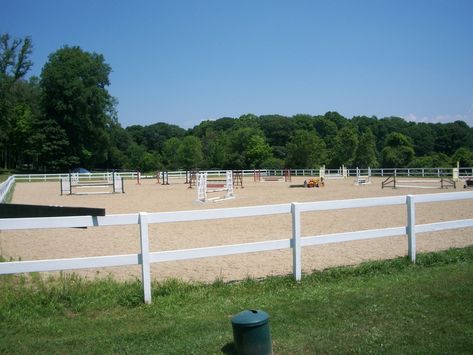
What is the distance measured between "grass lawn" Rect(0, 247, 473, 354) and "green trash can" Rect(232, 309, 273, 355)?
0.28 m

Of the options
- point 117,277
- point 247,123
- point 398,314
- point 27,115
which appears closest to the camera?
point 398,314

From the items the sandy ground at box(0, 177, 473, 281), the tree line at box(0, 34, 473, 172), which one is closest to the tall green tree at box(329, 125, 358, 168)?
the tree line at box(0, 34, 473, 172)

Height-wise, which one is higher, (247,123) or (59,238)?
(247,123)

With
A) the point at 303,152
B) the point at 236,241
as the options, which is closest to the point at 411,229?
the point at 236,241

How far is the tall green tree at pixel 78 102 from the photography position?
6956 cm

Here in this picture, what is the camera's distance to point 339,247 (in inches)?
391

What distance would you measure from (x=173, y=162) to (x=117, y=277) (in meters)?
96.1

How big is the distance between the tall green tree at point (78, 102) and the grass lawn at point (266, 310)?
221 feet

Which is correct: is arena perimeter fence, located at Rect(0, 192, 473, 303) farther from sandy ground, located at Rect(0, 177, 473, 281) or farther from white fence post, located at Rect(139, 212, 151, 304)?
sandy ground, located at Rect(0, 177, 473, 281)

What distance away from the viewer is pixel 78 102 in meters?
69.2

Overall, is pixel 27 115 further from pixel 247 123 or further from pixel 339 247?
pixel 339 247

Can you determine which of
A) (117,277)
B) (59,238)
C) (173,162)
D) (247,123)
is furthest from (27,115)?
(117,277)

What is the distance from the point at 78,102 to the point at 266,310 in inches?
2744

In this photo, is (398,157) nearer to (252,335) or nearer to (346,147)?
(346,147)
